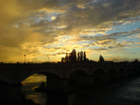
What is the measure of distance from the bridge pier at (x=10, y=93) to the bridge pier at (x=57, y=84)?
49.7 ft

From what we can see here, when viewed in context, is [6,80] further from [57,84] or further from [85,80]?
[85,80]

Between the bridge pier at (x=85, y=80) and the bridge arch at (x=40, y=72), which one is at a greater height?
the bridge arch at (x=40, y=72)

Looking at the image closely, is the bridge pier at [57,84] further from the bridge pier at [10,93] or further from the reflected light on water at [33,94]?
the bridge pier at [10,93]

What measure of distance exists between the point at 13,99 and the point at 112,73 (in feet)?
213

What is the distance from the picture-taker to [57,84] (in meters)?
40.8

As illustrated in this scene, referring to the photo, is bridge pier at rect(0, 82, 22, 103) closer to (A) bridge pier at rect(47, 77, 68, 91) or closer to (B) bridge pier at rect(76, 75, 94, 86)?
(A) bridge pier at rect(47, 77, 68, 91)

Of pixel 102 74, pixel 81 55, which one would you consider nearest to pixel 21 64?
pixel 102 74

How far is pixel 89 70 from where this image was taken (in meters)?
54.6

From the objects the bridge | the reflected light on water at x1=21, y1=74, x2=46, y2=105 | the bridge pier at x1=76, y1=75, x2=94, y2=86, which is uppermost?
the bridge

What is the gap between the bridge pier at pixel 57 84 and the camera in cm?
3979

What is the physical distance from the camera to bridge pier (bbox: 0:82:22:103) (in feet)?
86.2

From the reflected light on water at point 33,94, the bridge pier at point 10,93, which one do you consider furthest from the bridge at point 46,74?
the reflected light on water at point 33,94

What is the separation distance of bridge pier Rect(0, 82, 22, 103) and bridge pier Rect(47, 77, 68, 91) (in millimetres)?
15151

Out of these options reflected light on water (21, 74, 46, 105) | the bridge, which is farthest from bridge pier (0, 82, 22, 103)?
reflected light on water (21, 74, 46, 105)
